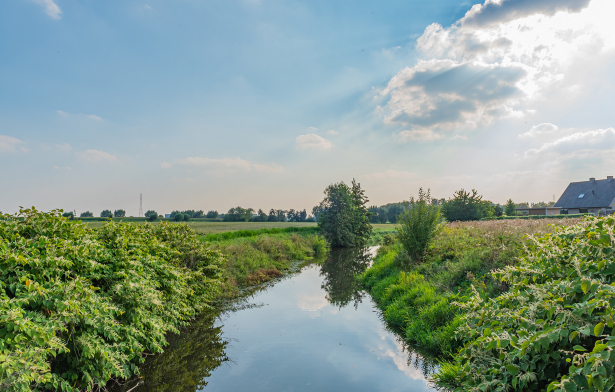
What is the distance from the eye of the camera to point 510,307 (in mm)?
3840

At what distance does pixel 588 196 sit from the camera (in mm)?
39438

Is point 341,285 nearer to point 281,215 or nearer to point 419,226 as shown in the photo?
point 419,226

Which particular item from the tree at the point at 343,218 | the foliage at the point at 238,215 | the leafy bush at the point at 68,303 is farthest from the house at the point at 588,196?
the foliage at the point at 238,215

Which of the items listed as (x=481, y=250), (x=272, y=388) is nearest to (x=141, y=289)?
(x=272, y=388)

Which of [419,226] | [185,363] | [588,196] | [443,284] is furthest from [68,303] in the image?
[588,196]

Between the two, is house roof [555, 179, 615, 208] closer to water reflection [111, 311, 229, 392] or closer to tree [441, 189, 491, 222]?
tree [441, 189, 491, 222]

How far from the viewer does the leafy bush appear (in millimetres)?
3160

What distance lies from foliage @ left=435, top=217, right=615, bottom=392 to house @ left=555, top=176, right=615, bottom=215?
145 feet

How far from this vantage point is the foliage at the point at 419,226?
1207cm

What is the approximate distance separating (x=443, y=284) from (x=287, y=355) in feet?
16.3

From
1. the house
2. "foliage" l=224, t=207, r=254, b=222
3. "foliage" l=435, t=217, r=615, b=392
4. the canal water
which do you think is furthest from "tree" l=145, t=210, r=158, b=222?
the house

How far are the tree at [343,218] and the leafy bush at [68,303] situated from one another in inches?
1152

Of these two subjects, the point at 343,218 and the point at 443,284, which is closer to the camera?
the point at 443,284

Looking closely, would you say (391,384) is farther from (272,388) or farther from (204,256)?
(204,256)
